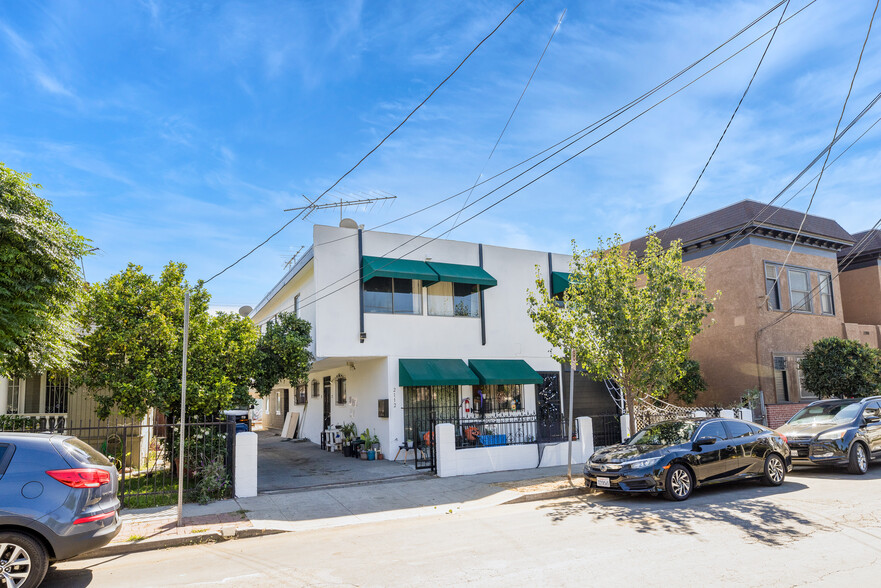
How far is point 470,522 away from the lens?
355 inches

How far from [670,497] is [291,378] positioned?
9.76 meters

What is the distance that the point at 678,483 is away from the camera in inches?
400

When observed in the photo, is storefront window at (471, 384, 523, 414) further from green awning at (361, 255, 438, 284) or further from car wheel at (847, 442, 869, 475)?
car wheel at (847, 442, 869, 475)

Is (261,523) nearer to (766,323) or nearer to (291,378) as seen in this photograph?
(291,378)

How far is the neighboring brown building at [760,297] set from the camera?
20516 mm

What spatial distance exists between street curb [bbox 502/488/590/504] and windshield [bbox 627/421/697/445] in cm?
137

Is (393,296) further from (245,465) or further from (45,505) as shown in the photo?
(45,505)

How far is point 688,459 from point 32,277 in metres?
11.8

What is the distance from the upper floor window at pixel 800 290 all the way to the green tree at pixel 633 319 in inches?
429

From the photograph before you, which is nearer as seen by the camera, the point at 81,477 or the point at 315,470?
the point at 81,477

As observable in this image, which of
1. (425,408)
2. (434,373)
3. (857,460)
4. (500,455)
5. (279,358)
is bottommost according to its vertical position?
(857,460)

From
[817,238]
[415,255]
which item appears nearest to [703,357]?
[817,238]

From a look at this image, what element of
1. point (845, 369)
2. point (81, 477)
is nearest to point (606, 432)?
point (845, 369)

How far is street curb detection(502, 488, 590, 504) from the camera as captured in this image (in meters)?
10.9
